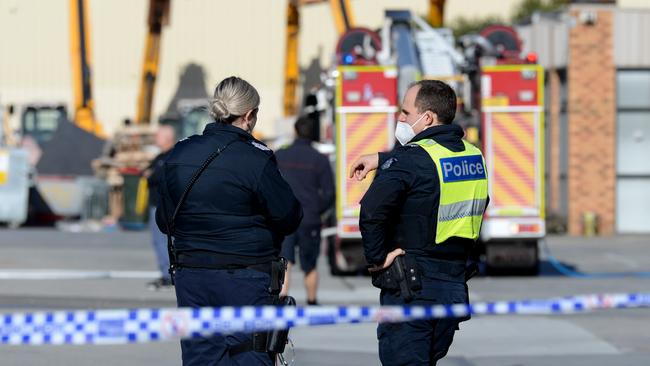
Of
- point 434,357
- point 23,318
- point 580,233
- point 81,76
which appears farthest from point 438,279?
point 81,76

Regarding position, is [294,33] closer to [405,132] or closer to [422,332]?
[405,132]

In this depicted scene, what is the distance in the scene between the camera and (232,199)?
650 cm

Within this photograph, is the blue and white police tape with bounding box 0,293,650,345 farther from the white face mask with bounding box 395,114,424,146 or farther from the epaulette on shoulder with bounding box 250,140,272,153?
the white face mask with bounding box 395,114,424,146

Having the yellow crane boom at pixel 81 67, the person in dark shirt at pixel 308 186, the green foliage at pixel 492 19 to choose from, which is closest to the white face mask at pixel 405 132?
the person in dark shirt at pixel 308 186

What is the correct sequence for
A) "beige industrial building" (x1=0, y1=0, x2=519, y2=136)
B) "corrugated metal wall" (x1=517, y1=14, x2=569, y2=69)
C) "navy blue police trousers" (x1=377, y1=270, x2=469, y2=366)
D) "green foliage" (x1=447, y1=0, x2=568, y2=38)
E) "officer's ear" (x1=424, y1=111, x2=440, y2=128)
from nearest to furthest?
"navy blue police trousers" (x1=377, y1=270, x2=469, y2=366)
"officer's ear" (x1=424, y1=111, x2=440, y2=128)
"corrugated metal wall" (x1=517, y1=14, x2=569, y2=69)
"beige industrial building" (x1=0, y1=0, x2=519, y2=136)
"green foliage" (x1=447, y1=0, x2=568, y2=38)

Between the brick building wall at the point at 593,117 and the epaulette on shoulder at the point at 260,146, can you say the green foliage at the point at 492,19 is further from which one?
the epaulette on shoulder at the point at 260,146

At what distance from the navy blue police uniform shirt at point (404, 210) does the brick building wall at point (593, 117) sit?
22.2 metres

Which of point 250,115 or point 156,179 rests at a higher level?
point 250,115

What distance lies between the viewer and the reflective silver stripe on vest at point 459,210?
6.65 m

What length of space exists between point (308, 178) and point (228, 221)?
6517mm

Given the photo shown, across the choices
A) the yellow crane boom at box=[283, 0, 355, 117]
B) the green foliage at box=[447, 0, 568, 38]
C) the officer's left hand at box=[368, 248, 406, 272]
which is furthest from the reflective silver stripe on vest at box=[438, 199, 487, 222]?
the green foliage at box=[447, 0, 568, 38]

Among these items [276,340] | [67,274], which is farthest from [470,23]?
[276,340]

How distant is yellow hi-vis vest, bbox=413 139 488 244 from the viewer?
262 inches

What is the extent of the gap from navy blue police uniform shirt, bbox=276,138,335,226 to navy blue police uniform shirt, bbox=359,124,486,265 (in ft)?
20.8
